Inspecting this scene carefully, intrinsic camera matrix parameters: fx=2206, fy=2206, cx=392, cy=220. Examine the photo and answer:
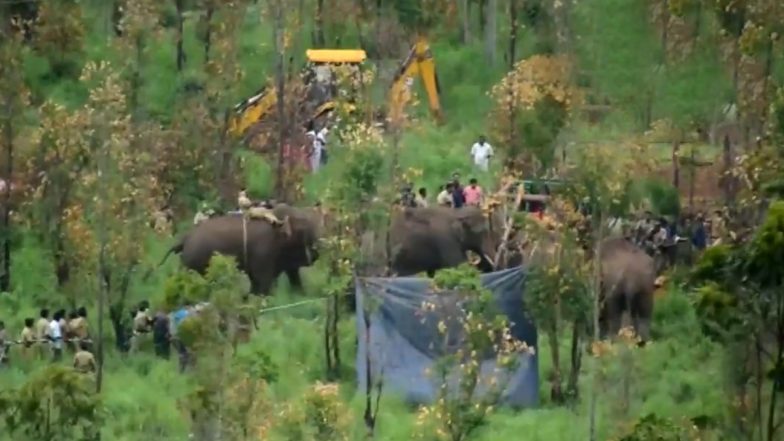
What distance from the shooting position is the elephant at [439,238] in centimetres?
2417

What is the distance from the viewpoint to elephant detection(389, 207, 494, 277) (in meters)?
24.2

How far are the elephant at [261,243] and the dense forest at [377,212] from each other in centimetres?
4

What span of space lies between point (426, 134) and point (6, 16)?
595cm

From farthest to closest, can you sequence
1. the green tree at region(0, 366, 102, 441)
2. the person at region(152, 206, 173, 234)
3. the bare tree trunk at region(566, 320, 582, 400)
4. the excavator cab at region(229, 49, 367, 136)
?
1. the excavator cab at region(229, 49, 367, 136)
2. the person at region(152, 206, 173, 234)
3. the bare tree trunk at region(566, 320, 582, 400)
4. the green tree at region(0, 366, 102, 441)

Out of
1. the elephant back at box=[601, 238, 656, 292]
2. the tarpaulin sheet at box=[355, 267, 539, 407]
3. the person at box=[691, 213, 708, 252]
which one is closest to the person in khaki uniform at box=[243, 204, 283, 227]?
the elephant back at box=[601, 238, 656, 292]

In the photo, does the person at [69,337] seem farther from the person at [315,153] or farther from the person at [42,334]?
the person at [315,153]

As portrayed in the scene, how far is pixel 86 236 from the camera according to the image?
70.1 feet

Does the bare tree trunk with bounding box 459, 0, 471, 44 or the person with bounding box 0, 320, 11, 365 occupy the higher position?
the bare tree trunk with bounding box 459, 0, 471, 44

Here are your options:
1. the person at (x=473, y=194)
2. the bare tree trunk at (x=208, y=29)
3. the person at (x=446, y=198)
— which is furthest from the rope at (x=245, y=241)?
the bare tree trunk at (x=208, y=29)

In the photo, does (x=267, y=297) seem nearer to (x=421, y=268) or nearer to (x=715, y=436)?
(x=421, y=268)

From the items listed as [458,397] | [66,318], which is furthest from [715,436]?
[66,318]

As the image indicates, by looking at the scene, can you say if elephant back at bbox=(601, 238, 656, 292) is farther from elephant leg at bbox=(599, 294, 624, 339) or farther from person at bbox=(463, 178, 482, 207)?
person at bbox=(463, 178, 482, 207)

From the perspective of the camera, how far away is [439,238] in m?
24.4

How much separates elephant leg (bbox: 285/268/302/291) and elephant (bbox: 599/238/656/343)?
394cm
